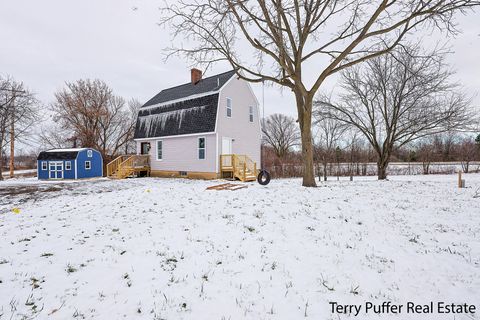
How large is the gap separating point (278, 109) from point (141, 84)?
3349 centimetres

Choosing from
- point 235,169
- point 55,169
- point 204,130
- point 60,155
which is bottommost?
point 235,169

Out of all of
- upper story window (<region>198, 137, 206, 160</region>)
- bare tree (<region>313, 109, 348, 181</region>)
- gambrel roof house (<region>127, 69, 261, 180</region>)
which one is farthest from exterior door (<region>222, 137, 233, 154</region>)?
bare tree (<region>313, 109, 348, 181</region>)

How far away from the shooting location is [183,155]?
53.8 feet

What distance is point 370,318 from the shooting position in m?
2.49

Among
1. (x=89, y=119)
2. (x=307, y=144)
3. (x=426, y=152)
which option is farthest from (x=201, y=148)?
(x=426, y=152)

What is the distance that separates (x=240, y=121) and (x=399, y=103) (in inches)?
447

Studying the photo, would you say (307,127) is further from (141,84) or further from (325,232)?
(141,84)

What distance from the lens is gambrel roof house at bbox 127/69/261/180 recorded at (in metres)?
14.9

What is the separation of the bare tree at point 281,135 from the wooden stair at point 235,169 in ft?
104

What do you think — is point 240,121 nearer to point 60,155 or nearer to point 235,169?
point 235,169

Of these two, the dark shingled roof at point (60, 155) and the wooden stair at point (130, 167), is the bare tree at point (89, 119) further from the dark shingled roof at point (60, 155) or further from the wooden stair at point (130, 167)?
the wooden stair at point (130, 167)

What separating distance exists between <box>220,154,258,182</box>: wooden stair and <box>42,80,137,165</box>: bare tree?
20090 mm

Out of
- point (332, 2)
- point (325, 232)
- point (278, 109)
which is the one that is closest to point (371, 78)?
point (332, 2)

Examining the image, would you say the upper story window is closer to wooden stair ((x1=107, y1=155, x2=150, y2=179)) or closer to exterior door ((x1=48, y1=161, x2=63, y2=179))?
wooden stair ((x1=107, y1=155, x2=150, y2=179))
